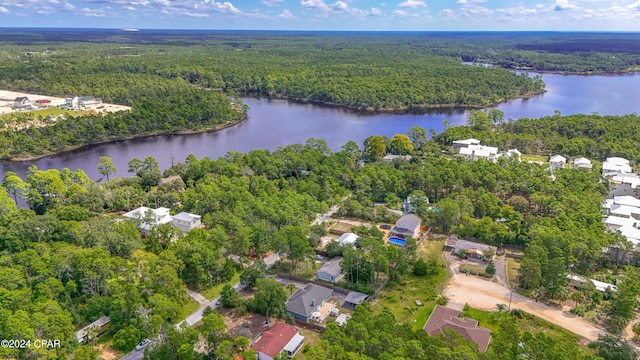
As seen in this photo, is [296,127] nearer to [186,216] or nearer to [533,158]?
[533,158]

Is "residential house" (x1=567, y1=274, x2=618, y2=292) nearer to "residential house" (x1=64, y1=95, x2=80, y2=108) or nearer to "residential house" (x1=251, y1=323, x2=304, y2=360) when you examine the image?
"residential house" (x1=251, y1=323, x2=304, y2=360)

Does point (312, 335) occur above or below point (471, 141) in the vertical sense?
below

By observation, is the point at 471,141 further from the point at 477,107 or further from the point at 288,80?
the point at 288,80

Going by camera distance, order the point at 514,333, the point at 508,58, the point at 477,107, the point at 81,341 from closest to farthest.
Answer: the point at 514,333 < the point at 81,341 < the point at 477,107 < the point at 508,58

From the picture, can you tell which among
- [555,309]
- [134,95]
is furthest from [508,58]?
[555,309]

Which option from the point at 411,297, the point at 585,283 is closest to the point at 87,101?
the point at 411,297

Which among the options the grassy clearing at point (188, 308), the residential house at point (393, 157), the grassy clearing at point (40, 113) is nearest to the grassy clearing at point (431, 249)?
the grassy clearing at point (188, 308)
